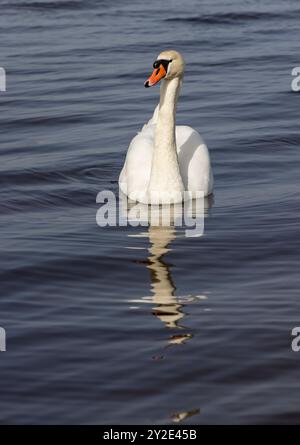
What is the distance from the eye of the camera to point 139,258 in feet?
32.3

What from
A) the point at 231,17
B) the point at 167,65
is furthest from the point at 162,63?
the point at 231,17

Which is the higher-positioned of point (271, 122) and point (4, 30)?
point (4, 30)

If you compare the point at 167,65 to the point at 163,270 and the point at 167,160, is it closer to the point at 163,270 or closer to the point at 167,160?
the point at 167,160

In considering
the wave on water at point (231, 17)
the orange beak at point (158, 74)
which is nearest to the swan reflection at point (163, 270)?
the orange beak at point (158, 74)

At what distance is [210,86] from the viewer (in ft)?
56.6

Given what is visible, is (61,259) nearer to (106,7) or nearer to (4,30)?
(4,30)

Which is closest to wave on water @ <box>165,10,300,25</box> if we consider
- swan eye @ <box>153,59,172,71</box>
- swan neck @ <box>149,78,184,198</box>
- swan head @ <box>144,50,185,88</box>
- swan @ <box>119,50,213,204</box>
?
swan @ <box>119,50,213,204</box>

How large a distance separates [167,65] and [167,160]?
842 millimetres

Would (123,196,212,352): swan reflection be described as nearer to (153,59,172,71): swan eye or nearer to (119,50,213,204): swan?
(119,50,213,204): swan

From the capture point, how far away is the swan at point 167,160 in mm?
11688

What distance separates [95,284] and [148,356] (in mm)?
1496

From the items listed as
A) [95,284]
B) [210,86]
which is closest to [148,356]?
[95,284]

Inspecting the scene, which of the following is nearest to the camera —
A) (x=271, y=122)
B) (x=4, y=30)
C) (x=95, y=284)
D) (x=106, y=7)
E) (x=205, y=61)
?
(x=95, y=284)

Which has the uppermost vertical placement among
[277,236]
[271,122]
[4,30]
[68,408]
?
[4,30]
